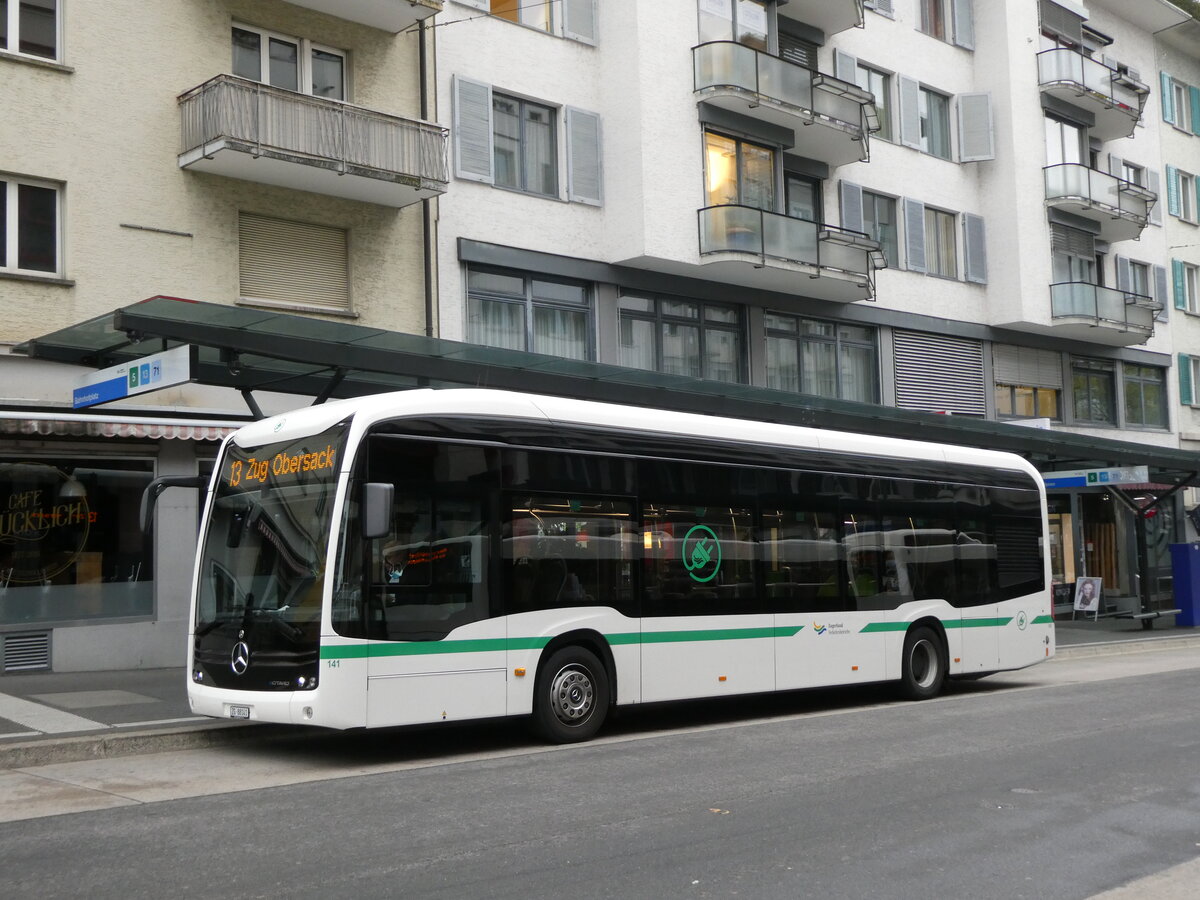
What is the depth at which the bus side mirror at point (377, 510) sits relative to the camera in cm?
954

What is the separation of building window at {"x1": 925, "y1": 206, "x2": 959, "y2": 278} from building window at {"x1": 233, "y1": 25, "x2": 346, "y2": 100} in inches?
626

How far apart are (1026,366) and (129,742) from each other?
88.5ft

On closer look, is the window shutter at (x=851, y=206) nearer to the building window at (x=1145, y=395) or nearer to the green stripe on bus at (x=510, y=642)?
the building window at (x=1145, y=395)

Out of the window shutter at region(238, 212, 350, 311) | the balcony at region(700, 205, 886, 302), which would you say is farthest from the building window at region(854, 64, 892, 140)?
the window shutter at region(238, 212, 350, 311)

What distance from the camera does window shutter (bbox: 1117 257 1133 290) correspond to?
3591 centimetres

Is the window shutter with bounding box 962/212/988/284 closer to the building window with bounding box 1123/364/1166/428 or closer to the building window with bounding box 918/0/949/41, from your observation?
the building window with bounding box 918/0/949/41

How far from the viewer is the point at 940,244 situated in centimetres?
3127

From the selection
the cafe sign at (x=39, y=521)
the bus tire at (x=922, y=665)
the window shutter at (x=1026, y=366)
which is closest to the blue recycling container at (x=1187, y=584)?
the window shutter at (x=1026, y=366)

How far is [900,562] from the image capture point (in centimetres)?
1500

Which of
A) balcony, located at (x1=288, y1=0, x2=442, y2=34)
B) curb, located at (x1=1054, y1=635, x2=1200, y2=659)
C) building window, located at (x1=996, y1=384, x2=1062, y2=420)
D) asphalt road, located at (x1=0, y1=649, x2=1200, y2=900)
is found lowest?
curb, located at (x1=1054, y1=635, x2=1200, y2=659)

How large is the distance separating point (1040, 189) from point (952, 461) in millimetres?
18972

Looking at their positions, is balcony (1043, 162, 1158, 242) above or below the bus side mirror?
above

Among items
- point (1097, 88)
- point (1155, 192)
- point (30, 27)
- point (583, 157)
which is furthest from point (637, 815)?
point (1155, 192)

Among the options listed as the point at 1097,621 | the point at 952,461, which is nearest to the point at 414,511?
the point at 952,461
